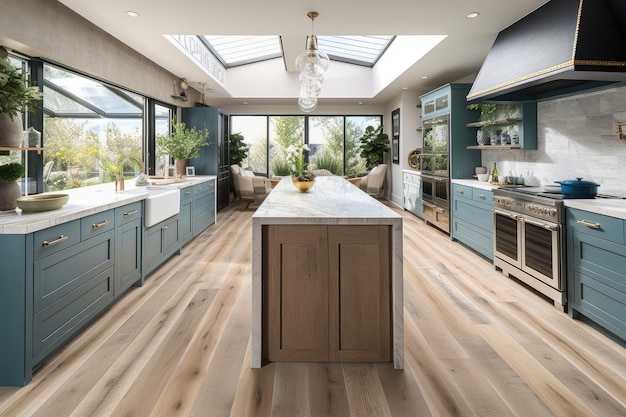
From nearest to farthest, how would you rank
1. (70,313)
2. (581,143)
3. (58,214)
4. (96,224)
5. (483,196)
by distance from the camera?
(58,214) < (70,313) < (96,224) < (581,143) < (483,196)

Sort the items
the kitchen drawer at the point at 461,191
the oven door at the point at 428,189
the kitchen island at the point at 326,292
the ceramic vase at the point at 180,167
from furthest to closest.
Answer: the oven door at the point at 428,189 → the ceramic vase at the point at 180,167 → the kitchen drawer at the point at 461,191 → the kitchen island at the point at 326,292

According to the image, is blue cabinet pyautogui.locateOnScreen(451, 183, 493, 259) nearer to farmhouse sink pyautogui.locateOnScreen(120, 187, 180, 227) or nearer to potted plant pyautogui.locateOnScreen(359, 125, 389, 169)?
farmhouse sink pyautogui.locateOnScreen(120, 187, 180, 227)

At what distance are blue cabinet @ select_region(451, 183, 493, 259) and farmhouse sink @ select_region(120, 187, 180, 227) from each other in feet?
11.3

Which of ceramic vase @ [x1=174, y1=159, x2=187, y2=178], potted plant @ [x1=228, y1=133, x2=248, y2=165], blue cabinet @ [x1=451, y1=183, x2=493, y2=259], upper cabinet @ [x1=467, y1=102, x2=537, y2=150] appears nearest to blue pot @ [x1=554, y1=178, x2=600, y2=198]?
blue cabinet @ [x1=451, y1=183, x2=493, y2=259]

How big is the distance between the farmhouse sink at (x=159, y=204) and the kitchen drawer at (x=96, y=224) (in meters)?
0.64

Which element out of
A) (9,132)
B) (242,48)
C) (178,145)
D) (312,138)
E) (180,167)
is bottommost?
(180,167)

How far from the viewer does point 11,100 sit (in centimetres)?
226

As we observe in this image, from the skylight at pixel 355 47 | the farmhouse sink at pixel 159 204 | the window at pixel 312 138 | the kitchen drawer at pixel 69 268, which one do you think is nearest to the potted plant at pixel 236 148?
the window at pixel 312 138

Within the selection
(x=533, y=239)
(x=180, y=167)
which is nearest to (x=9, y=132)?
(x=180, y=167)

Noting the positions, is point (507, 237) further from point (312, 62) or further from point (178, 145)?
point (178, 145)

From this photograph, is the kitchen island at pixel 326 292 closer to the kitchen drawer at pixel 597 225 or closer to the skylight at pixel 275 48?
the kitchen drawer at pixel 597 225

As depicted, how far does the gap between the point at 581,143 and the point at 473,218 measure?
142cm

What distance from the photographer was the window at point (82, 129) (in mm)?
3529

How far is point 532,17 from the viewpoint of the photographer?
3.48m
